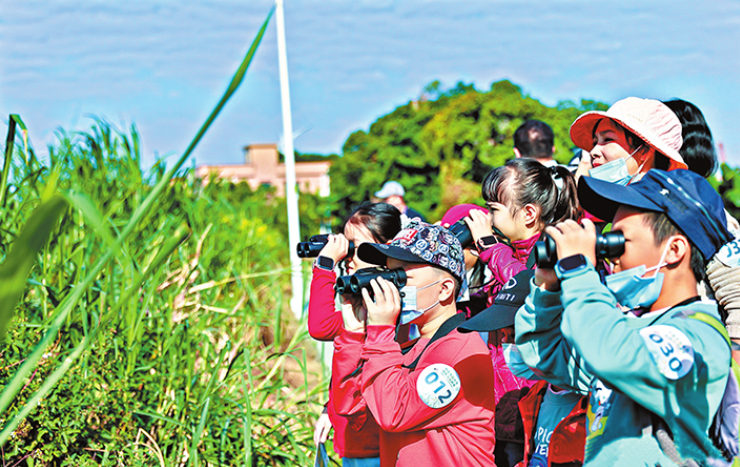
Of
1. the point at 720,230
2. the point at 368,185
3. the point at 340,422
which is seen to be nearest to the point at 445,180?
the point at 368,185

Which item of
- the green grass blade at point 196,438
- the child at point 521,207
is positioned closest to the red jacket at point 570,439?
the child at point 521,207

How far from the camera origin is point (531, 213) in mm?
2480

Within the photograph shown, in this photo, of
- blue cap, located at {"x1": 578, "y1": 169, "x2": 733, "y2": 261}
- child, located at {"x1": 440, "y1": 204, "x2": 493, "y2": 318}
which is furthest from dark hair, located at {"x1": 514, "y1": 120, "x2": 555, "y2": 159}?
blue cap, located at {"x1": 578, "y1": 169, "x2": 733, "y2": 261}

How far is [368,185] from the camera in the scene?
442 inches

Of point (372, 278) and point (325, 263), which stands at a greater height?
point (325, 263)

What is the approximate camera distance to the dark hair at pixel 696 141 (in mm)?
2434

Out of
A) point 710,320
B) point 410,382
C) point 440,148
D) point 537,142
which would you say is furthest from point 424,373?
point 440,148

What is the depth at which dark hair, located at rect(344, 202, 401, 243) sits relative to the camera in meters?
2.98

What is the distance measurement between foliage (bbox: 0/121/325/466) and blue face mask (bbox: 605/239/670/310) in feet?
5.16

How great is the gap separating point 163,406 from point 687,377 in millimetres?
2711

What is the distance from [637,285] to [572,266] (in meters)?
0.17

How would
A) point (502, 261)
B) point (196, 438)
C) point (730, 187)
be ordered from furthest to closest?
1. point (730, 187)
2. point (196, 438)
3. point (502, 261)

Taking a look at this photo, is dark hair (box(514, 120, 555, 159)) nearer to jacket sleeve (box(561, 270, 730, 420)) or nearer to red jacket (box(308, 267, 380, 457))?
red jacket (box(308, 267, 380, 457))

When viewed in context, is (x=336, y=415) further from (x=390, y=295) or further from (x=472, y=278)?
(x=472, y=278)
